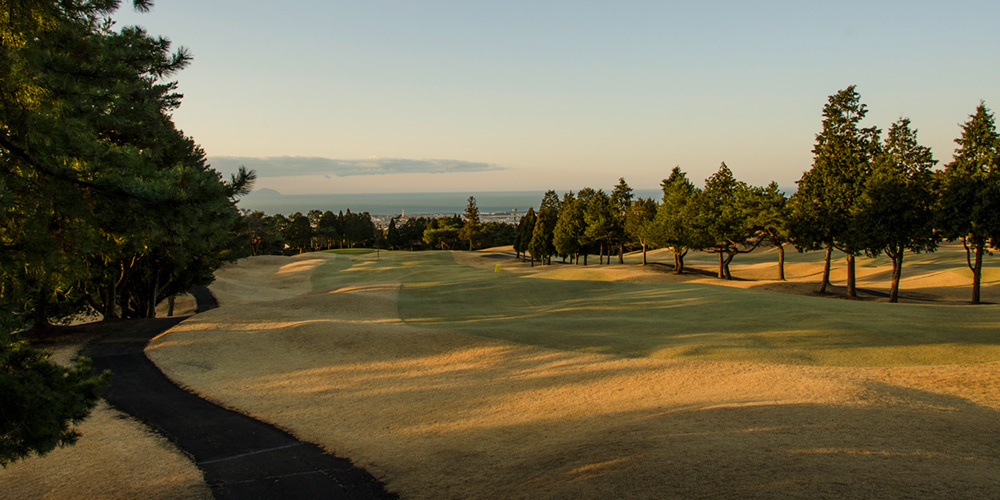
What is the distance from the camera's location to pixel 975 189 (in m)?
28.3

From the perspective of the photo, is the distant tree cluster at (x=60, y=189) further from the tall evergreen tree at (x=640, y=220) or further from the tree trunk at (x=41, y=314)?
the tall evergreen tree at (x=640, y=220)

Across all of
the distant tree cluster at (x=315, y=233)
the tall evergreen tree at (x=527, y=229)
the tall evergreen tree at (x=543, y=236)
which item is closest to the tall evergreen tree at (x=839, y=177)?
the tall evergreen tree at (x=543, y=236)

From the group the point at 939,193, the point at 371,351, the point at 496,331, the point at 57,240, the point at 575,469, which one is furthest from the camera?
the point at 939,193

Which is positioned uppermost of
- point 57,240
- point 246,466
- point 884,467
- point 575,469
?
point 57,240

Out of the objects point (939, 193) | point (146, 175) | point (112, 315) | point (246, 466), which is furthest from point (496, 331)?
point (939, 193)

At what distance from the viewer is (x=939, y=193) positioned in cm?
3066

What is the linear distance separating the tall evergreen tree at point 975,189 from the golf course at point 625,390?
26.5 feet

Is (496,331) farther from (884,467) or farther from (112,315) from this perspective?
(112,315)

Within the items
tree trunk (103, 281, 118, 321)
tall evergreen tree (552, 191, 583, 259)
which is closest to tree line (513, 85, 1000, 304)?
tall evergreen tree (552, 191, 583, 259)

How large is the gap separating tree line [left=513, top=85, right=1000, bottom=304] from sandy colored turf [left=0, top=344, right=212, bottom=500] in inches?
1474

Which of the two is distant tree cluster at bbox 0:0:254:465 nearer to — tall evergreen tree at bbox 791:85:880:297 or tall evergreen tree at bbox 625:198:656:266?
tall evergreen tree at bbox 791:85:880:297

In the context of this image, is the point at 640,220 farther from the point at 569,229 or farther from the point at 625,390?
the point at 625,390

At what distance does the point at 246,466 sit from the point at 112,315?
23.3 metres

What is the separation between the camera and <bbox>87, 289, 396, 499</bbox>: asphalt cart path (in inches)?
352
